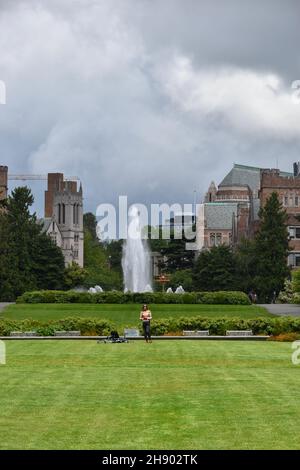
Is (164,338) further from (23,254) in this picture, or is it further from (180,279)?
(180,279)

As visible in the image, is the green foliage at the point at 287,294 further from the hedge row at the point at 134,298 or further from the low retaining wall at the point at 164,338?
the low retaining wall at the point at 164,338

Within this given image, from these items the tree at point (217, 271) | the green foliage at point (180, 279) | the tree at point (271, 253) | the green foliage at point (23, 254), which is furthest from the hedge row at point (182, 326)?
the green foliage at point (180, 279)

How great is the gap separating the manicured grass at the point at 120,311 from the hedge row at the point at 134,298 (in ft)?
9.84

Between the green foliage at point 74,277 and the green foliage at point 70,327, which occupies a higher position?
the green foliage at point 74,277

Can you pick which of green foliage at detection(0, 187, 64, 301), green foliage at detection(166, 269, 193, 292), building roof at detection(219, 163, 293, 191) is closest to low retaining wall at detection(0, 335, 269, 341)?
green foliage at detection(0, 187, 64, 301)

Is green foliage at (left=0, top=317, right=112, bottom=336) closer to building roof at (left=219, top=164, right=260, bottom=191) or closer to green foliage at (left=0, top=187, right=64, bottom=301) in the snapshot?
green foliage at (left=0, top=187, right=64, bottom=301)

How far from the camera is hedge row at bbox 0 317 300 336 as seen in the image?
1801 inches

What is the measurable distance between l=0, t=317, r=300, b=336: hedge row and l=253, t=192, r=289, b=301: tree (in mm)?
52304

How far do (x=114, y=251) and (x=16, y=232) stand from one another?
87.3m

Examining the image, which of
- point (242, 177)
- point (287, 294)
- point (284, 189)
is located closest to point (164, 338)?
point (287, 294)

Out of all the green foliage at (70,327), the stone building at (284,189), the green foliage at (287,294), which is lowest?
the green foliage at (70,327)

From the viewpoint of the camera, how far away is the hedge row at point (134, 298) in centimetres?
7812
